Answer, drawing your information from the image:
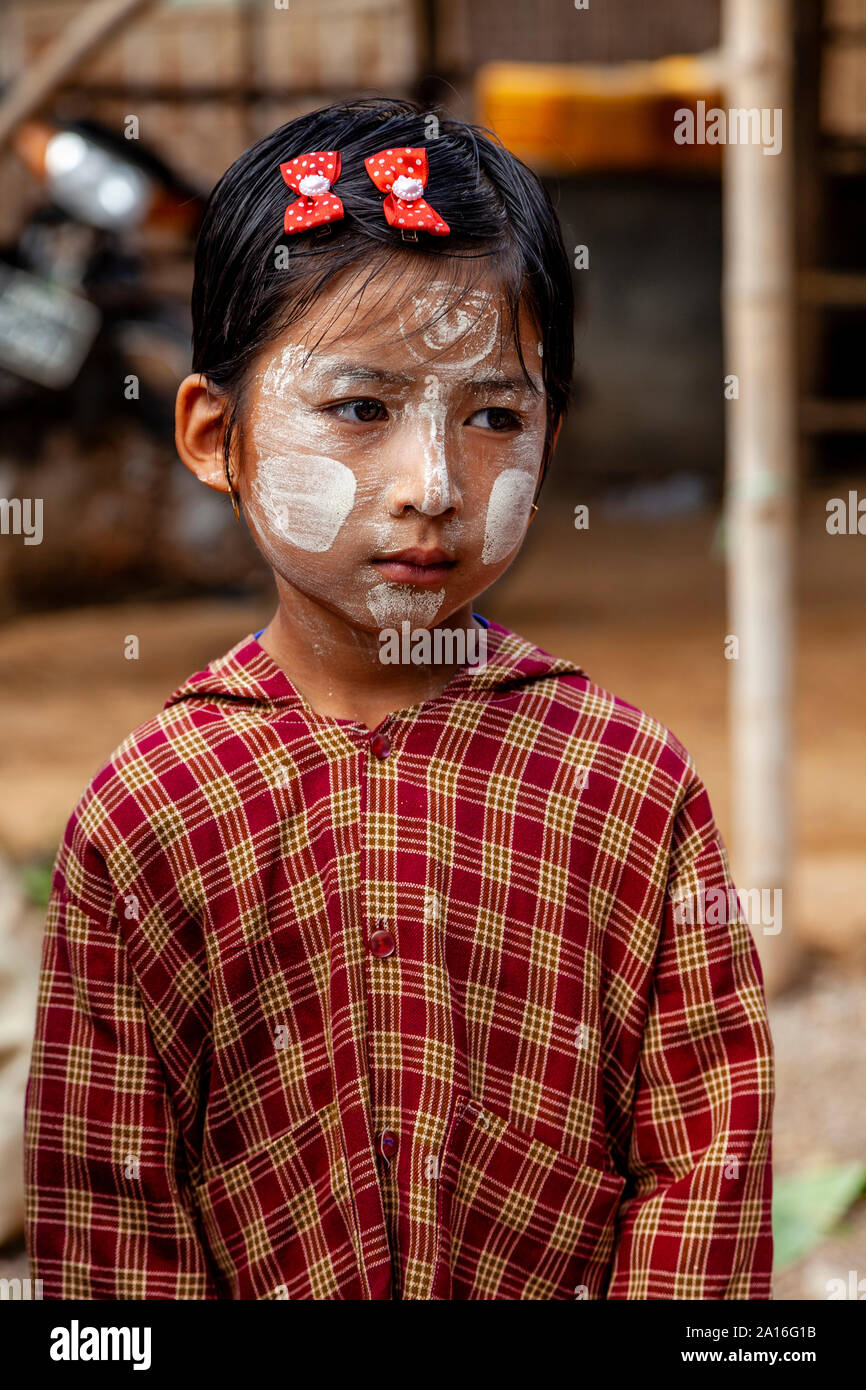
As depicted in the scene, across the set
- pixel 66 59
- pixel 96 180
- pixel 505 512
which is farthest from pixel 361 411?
pixel 96 180

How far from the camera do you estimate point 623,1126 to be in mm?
1374

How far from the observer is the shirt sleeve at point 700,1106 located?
1303 millimetres

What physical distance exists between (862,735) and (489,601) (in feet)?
7.20

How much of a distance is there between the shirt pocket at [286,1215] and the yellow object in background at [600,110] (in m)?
10.2

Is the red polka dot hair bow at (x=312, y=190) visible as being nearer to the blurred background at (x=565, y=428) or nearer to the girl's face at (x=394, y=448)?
the girl's face at (x=394, y=448)

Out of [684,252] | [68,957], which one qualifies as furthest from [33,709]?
[684,252]

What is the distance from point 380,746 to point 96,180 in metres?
5.70

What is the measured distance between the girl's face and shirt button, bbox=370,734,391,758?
0.35ft

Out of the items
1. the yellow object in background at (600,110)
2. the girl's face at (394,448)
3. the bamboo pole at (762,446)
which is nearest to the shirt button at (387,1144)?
the girl's face at (394,448)

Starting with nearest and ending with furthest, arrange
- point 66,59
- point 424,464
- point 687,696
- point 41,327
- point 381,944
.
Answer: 1. point 424,464
2. point 381,944
3. point 66,59
4. point 687,696
5. point 41,327

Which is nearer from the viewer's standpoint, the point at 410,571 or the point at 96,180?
the point at 410,571

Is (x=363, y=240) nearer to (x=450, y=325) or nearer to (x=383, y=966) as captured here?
(x=450, y=325)

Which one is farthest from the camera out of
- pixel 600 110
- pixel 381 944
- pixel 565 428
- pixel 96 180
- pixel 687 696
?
pixel 600 110

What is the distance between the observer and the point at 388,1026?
1303 millimetres
